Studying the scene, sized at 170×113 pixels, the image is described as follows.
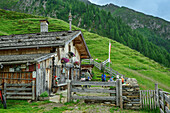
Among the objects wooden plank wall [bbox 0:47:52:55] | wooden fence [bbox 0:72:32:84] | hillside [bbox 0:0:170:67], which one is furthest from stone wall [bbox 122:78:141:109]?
hillside [bbox 0:0:170:67]

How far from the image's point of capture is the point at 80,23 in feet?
433

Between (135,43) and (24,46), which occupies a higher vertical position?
(135,43)

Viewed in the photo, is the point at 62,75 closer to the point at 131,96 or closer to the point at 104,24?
the point at 131,96

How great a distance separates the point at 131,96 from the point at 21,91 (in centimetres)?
747

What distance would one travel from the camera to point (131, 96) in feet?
32.6

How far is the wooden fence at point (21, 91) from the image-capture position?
35.4 feet

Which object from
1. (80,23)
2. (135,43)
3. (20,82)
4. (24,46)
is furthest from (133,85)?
(80,23)

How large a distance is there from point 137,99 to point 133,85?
0.86 meters

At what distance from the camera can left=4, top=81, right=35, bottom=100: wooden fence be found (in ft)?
35.4

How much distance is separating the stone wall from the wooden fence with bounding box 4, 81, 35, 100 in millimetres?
6004

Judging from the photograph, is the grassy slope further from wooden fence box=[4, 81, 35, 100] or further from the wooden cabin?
wooden fence box=[4, 81, 35, 100]

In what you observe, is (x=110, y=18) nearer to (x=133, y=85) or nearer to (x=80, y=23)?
(x=80, y=23)

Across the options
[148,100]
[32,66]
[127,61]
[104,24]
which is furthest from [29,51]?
[104,24]

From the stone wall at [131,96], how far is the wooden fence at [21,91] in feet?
19.7
